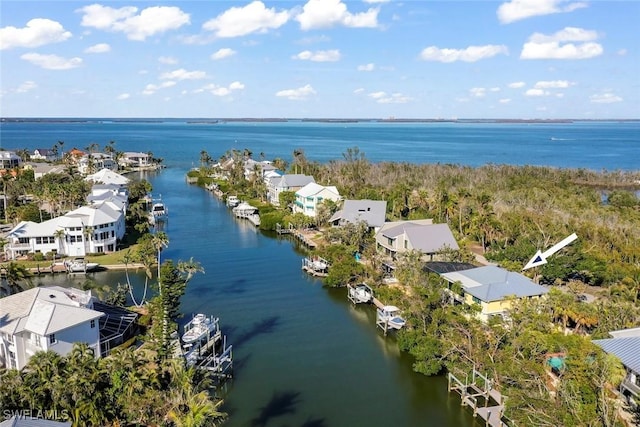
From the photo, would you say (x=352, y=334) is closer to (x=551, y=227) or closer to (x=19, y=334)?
(x=19, y=334)

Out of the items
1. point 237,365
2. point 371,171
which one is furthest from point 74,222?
point 371,171

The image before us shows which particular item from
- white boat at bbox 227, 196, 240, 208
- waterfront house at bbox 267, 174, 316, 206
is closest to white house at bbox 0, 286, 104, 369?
waterfront house at bbox 267, 174, 316, 206

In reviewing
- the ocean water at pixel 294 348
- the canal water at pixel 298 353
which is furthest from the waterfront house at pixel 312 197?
the canal water at pixel 298 353

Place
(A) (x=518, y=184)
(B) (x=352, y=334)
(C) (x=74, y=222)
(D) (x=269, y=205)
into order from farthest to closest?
(A) (x=518, y=184) → (D) (x=269, y=205) → (C) (x=74, y=222) → (B) (x=352, y=334)

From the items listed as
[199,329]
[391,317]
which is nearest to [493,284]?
[391,317]

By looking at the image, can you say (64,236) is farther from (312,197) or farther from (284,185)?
(284,185)

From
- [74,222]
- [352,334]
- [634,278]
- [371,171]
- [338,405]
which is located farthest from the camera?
[371,171]

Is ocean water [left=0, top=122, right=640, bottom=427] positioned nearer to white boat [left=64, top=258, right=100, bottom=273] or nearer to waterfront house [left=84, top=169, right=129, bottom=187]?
white boat [left=64, top=258, right=100, bottom=273]
